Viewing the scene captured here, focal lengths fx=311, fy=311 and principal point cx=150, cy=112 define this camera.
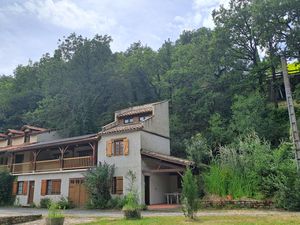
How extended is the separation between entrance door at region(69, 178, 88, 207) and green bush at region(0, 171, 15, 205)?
7651mm

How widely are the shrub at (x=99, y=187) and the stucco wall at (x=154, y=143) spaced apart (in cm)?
378

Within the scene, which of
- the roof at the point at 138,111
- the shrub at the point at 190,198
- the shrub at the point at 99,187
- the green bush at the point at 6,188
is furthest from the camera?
the green bush at the point at 6,188

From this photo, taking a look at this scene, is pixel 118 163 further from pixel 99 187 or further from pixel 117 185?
pixel 99 187

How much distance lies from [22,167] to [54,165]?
14.9ft

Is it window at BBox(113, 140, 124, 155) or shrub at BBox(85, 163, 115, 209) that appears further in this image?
window at BBox(113, 140, 124, 155)

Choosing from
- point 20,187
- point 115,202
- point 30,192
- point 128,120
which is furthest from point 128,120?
point 20,187

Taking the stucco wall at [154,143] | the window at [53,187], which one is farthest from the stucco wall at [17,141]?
the stucco wall at [154,143]

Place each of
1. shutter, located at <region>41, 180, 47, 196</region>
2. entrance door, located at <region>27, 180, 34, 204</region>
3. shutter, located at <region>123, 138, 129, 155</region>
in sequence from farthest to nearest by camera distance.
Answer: entrance door, located at <region>27, 180, 34, 204</region>
shutter, located at <region>41, 180, 47, 196</region>
shutter, located at <region>123, 138, 129, 155</region>

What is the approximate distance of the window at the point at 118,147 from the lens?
25.2 meters

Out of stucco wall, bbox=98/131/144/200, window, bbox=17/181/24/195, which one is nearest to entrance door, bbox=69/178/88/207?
stucco wall, bbox=98/131/144/200

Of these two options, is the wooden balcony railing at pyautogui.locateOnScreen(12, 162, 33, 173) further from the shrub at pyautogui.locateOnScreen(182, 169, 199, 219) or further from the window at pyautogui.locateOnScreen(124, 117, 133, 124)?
the shrub at pyautogui.locateOnScreen(182, 169, 199, 219)

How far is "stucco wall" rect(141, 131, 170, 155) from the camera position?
2519 centimetres

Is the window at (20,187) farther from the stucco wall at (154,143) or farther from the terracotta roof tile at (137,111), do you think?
the stucco wall at (154,143)

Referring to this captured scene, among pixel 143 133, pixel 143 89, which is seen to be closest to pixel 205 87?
pixel 143 89
